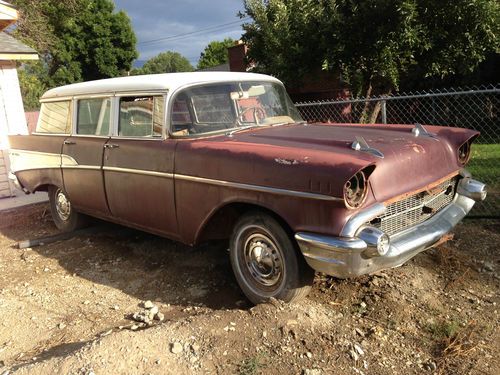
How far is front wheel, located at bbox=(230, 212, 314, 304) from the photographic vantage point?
326cm

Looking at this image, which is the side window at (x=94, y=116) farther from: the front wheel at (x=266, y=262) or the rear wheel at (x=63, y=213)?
the front wheel at (x=266, y=262)

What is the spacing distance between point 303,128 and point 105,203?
214cm

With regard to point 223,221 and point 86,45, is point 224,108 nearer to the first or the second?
point 223,221

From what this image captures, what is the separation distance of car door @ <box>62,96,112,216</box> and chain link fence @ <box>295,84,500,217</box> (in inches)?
105

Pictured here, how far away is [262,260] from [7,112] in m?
7.32

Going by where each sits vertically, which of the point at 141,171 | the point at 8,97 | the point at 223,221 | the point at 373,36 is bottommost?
the point at 223,221

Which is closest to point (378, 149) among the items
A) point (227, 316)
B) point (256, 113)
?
point (256, 113)

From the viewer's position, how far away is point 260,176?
322 cm

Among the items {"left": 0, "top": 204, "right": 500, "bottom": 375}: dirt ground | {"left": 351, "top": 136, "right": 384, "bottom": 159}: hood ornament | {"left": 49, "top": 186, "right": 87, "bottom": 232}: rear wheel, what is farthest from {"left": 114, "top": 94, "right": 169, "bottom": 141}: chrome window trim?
{"left": 351, "top": 136, "right": 384, "bottom": 159}: hood ornament

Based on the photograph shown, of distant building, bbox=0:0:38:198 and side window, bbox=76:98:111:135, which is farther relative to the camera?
distant building, bbox=0:0:38:198

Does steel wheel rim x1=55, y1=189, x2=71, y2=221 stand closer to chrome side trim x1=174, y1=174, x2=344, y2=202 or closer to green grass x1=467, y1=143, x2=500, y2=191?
chrome side trim x1=174, y1=174, x2=344, y2=202

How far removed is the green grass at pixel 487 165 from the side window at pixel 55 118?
18.5 ft

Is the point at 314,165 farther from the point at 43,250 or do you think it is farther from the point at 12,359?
the point at 43,250

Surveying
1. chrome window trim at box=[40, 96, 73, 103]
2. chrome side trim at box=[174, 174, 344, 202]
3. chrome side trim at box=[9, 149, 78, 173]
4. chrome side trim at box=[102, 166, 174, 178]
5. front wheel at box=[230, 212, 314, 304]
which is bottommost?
front wheel at box=[230, 212, 314, 304]
